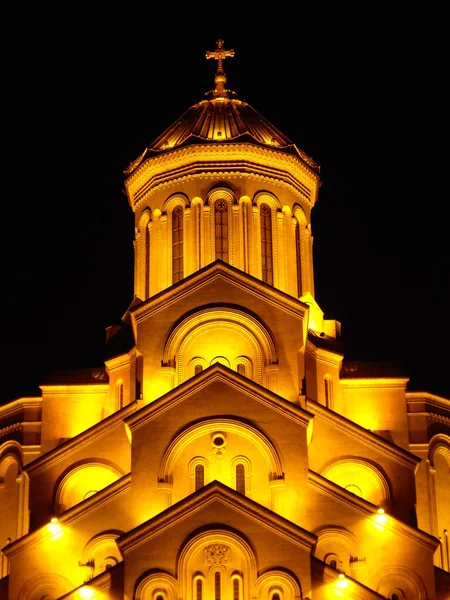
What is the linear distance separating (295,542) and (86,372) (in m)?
14.6

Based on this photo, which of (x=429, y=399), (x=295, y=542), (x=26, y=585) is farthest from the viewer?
(x=429, y=399)

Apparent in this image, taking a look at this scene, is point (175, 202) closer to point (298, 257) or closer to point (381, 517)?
point (298, 257)

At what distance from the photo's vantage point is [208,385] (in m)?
44.0

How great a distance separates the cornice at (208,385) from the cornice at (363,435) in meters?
2.76

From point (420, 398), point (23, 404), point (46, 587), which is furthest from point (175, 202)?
point (46, 587)

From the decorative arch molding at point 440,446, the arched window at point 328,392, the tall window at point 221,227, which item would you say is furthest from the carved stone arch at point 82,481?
the decorative arch molding at point 440,446

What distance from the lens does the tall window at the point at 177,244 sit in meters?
51.6

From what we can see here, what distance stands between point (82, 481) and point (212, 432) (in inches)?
229

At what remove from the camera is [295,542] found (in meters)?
40.2

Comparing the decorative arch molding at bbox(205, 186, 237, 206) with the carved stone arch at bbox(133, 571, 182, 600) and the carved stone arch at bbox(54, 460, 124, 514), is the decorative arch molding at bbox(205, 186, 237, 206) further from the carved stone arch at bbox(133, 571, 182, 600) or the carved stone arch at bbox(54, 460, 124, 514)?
the carved stone arch at bbox(133, 571, 182, 600)

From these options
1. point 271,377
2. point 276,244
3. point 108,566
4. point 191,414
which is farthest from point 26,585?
point 276,244

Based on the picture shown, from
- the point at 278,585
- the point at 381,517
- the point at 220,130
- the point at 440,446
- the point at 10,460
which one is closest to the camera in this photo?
the point at 278,585

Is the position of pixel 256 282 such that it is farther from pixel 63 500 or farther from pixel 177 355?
pixel 63 500

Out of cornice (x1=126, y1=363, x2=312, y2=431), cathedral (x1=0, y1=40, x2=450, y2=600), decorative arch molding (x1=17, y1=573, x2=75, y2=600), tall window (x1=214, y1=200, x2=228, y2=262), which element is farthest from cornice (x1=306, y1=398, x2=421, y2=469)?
decorative arch molding (x1=17, y1=573, x2=75, y2=600)
